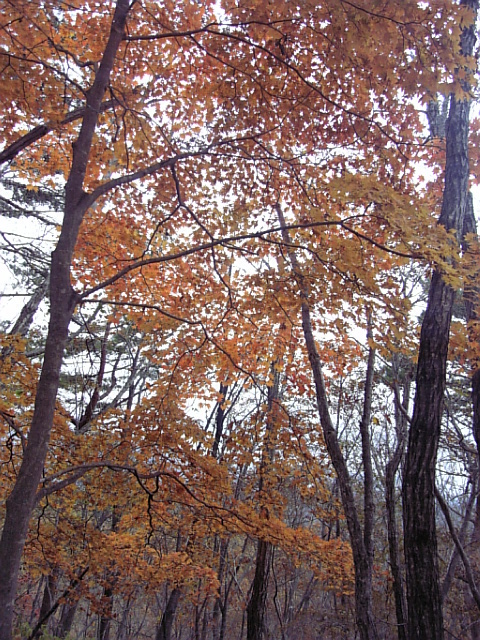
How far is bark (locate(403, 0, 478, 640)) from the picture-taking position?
10.3 ft

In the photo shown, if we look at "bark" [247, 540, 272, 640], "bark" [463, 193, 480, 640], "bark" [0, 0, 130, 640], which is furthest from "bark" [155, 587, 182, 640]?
"bark" [0, 0, 130, 640]

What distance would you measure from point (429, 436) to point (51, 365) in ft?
10.0

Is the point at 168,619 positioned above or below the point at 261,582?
below

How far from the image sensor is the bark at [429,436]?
124 inches

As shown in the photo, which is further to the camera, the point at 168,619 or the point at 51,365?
the point at 168,619

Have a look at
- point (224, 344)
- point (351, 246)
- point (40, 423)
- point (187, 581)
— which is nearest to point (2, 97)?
point (40, 423)

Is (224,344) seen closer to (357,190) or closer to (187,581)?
(357,190)

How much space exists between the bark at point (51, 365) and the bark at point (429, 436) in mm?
2624

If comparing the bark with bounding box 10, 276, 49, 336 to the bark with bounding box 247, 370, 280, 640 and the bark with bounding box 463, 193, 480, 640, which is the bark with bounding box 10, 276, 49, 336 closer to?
the bark with bounding box 247, 370, 280, 640

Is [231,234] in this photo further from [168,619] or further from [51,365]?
[168,619]

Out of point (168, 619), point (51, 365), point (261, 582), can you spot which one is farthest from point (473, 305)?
point (168, 619)

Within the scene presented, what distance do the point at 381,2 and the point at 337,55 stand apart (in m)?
Result: 0.59

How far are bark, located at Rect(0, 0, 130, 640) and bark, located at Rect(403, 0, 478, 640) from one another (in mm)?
2624

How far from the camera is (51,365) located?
7.63 feet
